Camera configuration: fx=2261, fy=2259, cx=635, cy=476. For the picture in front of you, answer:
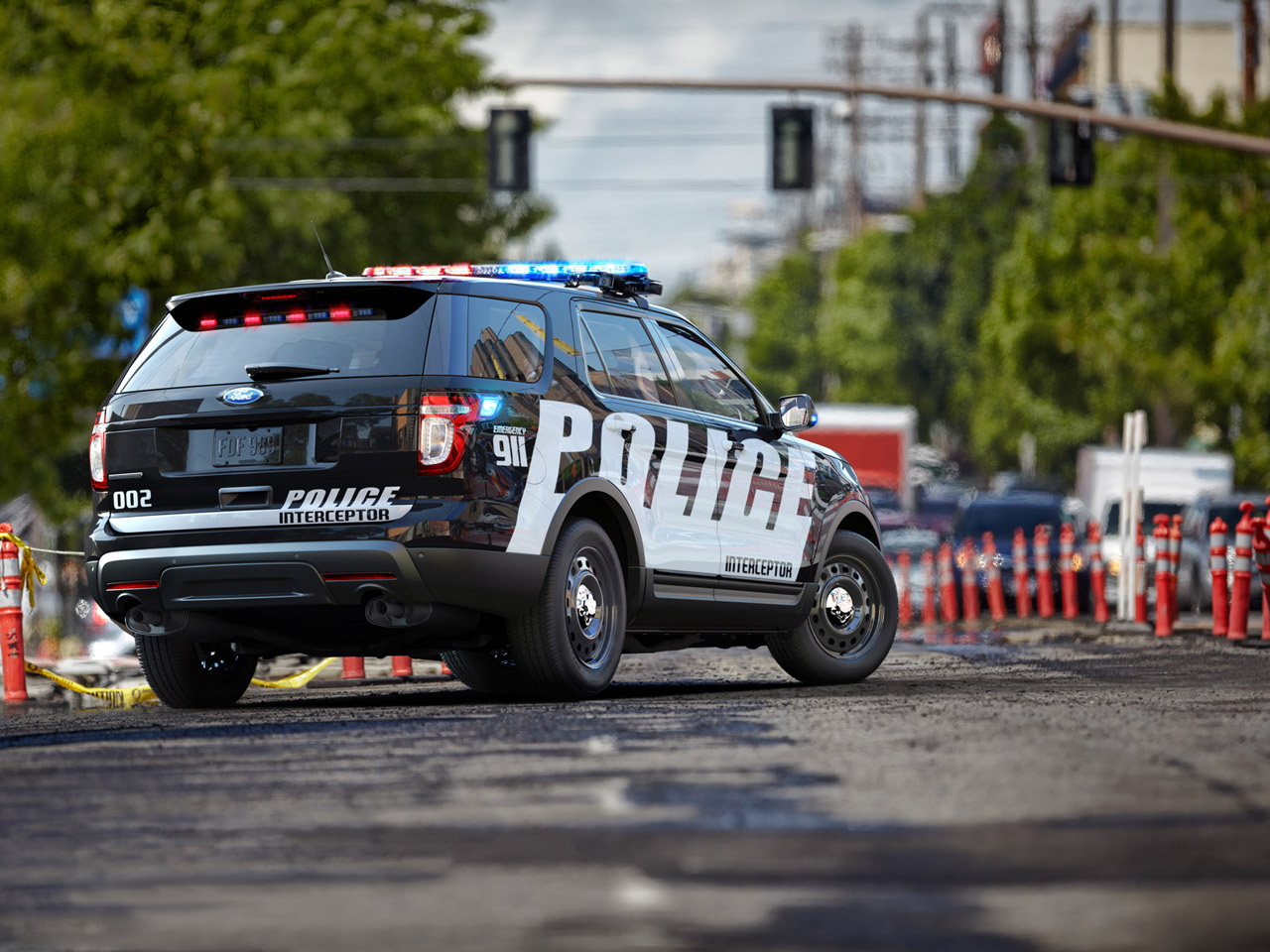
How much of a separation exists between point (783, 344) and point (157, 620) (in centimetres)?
10132

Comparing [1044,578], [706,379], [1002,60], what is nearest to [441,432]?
[706,379]

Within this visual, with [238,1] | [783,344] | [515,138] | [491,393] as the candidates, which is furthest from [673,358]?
[783,344]

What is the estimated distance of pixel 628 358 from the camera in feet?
34.3

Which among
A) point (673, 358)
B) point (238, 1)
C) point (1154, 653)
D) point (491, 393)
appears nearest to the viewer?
point (491, 393)

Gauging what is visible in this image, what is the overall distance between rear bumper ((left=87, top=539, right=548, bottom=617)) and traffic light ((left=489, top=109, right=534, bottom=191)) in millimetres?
17284

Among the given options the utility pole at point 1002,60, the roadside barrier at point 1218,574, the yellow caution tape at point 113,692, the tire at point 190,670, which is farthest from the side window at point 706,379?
the utility pole at point 1002,60

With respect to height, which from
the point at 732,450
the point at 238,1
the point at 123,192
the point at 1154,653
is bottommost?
the point at 1154,653

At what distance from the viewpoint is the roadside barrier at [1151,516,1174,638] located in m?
18.4

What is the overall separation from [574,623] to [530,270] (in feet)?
6.02

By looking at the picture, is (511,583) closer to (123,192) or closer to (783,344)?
(123,192)

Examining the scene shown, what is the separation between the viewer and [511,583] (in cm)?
929

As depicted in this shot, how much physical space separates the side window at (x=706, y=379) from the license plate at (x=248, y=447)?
93.1 inches

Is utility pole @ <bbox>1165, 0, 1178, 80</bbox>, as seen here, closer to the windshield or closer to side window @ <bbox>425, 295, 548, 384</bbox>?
the windshield

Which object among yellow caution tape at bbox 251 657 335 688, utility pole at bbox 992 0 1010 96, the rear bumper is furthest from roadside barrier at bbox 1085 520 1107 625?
utility pole at bbox 992 0 1010 96
